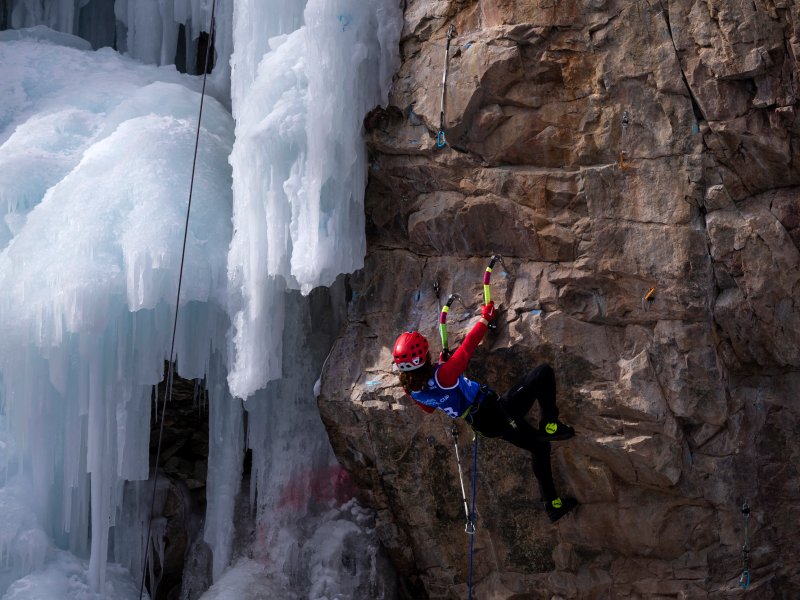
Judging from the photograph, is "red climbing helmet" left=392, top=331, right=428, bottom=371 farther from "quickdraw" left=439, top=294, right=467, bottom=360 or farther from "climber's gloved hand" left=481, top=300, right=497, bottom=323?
"climber's gloved hand" left=481, top=300, right=497, bottom=323

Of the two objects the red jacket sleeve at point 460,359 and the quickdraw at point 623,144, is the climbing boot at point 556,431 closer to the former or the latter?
the red jacket sleeve at point 460,359

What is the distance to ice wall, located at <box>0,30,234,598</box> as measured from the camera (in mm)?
7012

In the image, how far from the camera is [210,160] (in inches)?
310

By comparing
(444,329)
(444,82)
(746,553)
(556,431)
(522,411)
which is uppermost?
(444,82)

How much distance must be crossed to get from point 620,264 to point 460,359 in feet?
3.77

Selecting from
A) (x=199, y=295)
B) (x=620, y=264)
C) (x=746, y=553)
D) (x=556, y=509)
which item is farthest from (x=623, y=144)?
(x=199, y=295)

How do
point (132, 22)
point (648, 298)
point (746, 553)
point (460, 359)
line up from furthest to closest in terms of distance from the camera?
point (132, 22) < point (746, 553) < point (648, 298) < point (460, 359)

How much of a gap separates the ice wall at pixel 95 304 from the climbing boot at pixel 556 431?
2.37 metres

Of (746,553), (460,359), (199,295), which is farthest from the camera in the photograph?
(199,295)

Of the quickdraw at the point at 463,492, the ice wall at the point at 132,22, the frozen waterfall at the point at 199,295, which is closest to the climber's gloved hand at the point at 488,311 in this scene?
the quickdraw at the point at 463,492

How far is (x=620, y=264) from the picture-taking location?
655cm

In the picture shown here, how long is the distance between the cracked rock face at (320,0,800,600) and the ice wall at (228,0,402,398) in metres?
0.24

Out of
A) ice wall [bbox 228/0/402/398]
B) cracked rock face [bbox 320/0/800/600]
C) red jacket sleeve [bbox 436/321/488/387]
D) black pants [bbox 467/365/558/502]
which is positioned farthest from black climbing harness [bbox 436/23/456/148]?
black pants [bbox 467/365/558/502]

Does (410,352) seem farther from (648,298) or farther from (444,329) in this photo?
(648,298)
